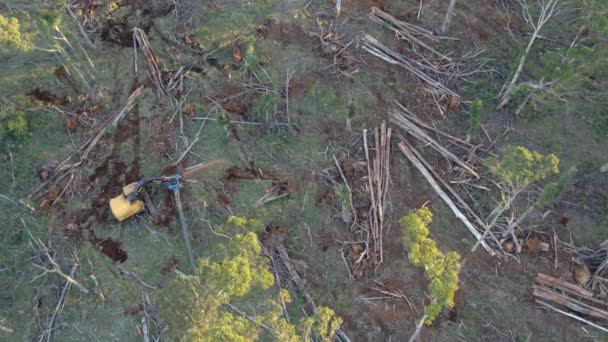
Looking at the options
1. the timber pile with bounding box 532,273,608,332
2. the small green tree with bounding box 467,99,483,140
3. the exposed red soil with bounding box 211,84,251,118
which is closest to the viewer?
the timber pile with bounding box 532,273,608,332

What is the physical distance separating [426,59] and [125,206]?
13.5 m

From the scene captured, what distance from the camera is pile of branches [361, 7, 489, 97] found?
1897cm

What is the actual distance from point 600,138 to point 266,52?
14142mm

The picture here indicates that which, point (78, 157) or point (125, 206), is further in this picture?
point (78, 157)

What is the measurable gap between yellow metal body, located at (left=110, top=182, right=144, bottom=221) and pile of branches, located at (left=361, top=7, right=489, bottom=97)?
11.4 metres

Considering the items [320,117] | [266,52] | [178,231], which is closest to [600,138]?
[320,117]

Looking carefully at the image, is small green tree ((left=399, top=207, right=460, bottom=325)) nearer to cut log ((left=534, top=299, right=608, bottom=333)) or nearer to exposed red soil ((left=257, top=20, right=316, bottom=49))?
cut log ((left=534, top=299, right=608, bottom=333))

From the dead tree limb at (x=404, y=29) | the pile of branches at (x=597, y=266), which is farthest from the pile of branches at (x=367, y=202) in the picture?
the pile of branches at (x=597, y=266)

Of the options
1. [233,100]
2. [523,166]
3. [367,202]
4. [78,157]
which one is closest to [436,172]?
[367,202]

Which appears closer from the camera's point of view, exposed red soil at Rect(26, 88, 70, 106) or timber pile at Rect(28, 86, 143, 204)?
timber pile at Rect(28, 86, 143, 204)

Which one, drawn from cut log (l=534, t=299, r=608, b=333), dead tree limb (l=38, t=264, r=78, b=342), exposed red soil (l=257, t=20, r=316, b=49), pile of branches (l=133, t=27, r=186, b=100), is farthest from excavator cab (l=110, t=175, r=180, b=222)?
cut log (l=534, t=299, r=608, b=333)

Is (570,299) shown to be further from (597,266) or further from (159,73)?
(159,73)

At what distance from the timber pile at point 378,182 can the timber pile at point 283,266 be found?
2.73 m

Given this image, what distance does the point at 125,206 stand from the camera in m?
16.2
